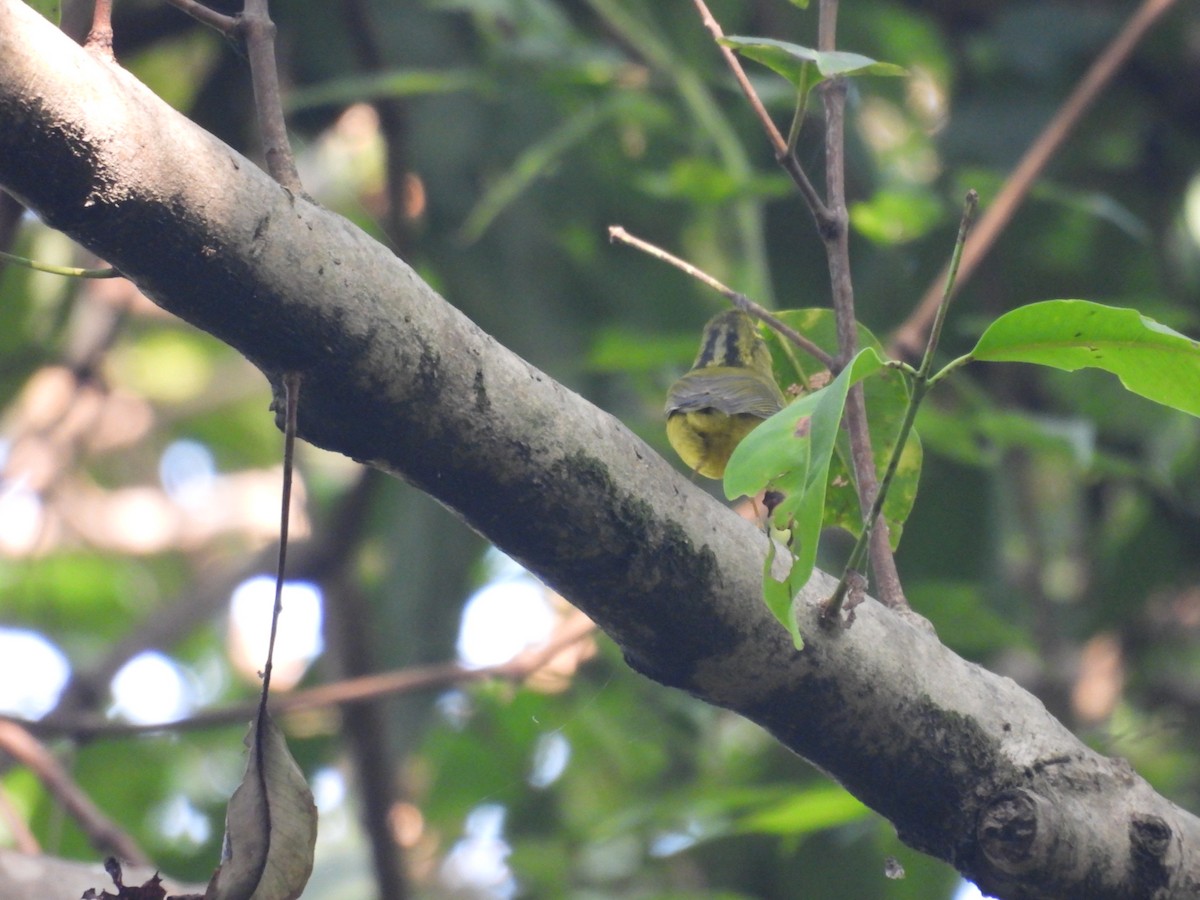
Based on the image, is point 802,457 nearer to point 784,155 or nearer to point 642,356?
point 784,155

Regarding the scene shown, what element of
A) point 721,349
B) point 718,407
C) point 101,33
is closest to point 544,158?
point 721,349

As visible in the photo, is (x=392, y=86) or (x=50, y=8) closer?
(x=50, y=8)

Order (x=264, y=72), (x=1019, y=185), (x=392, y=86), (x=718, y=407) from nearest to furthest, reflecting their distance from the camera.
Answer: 1. (x=264, y=72)
2. (x=718, y=407)
3. (x=1019, y=185)
4. (x=392, y=86)

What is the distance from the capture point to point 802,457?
73cm

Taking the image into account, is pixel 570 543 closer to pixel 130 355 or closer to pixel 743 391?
pixel 743 391

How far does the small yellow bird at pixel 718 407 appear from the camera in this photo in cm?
130

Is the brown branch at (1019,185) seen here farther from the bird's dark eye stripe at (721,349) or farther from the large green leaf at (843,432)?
the large green leaf at (843,432)

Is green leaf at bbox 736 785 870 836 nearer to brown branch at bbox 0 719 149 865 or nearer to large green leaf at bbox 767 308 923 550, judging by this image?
large green leaf at bbox 767 308 923 550

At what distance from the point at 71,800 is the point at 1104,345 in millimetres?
1390

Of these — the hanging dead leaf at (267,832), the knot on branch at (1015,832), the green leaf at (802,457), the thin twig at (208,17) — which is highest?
the thin twig at (208,17)

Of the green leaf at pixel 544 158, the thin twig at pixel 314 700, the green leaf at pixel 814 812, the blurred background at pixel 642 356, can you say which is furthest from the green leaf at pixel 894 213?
the green leaf at pixel 814 812

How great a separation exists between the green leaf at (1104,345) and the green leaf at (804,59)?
0.61 ft

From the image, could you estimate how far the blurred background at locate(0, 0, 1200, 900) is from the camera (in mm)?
2227

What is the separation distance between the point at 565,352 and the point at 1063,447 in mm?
891
